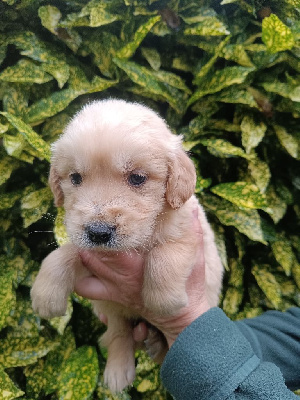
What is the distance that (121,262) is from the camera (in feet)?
6.45

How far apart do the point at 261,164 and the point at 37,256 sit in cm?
180

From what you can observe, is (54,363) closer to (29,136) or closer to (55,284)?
(55,284)

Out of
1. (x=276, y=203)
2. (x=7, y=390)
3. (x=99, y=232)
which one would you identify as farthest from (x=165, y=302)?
(x=276, y=203)

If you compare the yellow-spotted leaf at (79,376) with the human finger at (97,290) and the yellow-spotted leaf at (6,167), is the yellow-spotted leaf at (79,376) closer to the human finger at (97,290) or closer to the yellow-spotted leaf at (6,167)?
the human finger at (97,290)

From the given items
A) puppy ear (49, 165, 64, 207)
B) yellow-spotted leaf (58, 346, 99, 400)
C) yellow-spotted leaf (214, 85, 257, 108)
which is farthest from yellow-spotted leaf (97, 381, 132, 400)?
yellow-spotted leaf (214, 85, 257, 108)

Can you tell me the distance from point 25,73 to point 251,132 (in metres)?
1.60

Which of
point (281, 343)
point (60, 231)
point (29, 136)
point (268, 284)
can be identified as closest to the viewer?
point (281, 343)

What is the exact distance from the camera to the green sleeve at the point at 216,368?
1707 millimetres

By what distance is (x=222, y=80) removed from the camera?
284cm

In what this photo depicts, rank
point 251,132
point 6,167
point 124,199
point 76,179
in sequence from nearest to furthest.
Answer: point 124,199 → point 76,179 → point 6,167 → point 251,132

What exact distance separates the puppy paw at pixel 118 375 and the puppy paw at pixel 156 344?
153mm

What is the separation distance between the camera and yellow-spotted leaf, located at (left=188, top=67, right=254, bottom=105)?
277 cm

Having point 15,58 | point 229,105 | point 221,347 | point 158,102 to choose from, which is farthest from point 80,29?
point 221,347

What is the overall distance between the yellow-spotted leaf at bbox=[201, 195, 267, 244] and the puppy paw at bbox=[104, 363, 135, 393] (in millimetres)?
1158
